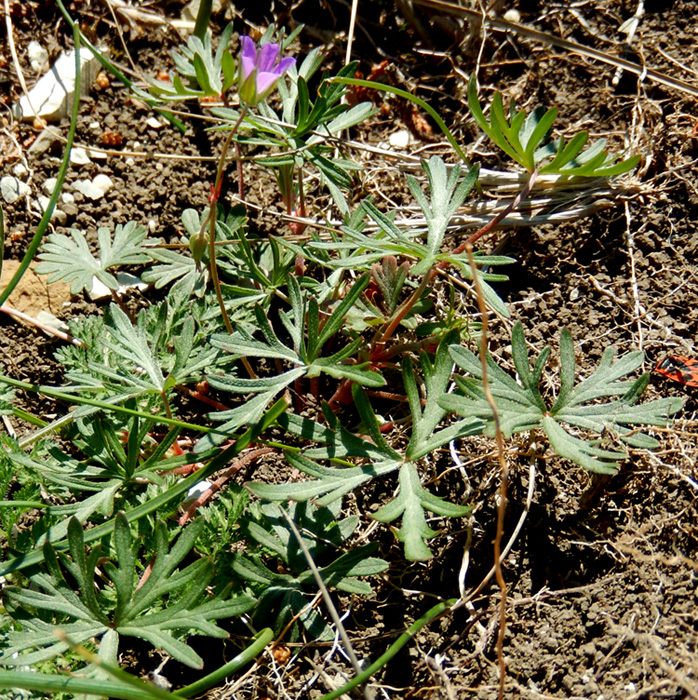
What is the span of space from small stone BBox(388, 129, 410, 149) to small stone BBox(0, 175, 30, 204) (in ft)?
4.39

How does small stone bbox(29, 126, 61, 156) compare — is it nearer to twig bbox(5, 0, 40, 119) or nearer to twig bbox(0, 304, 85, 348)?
twig bbox(5, 0, 40, 119)

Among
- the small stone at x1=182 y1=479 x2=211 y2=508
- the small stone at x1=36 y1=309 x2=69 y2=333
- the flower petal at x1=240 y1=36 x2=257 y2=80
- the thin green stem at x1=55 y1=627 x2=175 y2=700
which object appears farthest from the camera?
the small stone at x1=36 y1=309 x2=69 y2=333

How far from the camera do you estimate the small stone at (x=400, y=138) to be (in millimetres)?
2582

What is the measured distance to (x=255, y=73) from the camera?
1.59 meters

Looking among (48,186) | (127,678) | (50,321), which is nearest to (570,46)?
(48,186)

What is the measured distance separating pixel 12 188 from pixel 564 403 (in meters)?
2.03

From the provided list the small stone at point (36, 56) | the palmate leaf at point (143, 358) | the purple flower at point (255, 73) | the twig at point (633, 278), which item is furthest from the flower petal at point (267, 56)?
the small stone at point (36, 56)

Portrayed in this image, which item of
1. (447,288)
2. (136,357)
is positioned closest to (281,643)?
(136,357)

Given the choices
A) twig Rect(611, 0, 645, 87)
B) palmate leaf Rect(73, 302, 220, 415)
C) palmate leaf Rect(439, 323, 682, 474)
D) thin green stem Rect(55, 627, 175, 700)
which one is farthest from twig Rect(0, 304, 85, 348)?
twig Rect(611, 0, 645, 87)

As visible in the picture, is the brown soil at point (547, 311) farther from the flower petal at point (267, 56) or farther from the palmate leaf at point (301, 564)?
the flower petal at point (267, 56)

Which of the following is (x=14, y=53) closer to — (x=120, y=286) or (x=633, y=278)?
(x=120, y=286)

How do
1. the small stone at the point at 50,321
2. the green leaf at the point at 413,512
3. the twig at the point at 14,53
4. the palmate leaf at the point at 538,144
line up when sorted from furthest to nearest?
the twig at the point at 14,53, the small stone at the point at 50,321, the palmate leaf at the point at 538,144, the green leaf at the point at 413,512

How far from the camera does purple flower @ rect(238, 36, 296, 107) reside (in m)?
1.58

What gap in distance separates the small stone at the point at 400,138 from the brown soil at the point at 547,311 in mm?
50
